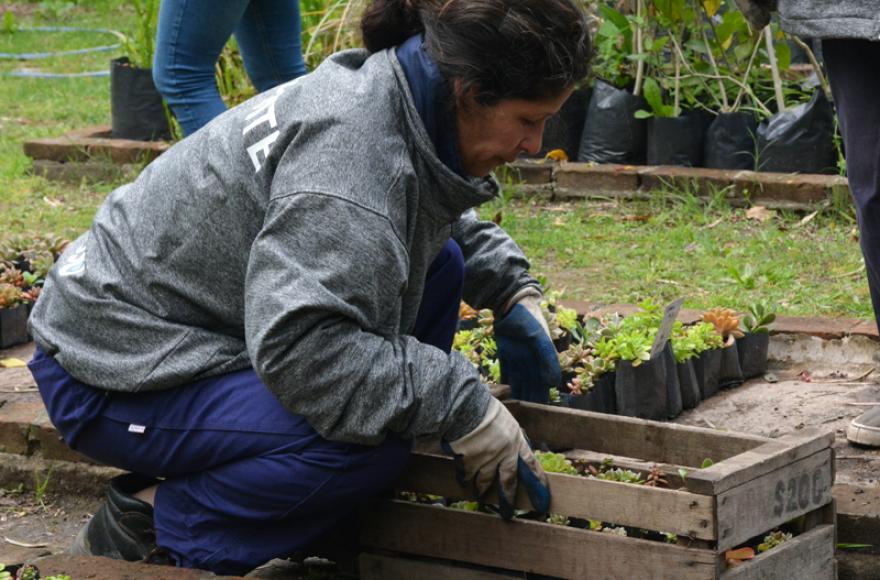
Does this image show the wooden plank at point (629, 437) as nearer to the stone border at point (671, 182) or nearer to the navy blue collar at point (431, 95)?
the navy blue collar at point (431, 95)

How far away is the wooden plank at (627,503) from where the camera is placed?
2.32 m

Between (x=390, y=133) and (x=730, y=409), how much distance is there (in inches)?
64.0

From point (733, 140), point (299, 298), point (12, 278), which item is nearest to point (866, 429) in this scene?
point (299, 298)

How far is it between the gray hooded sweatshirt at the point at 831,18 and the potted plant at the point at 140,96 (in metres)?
4.39

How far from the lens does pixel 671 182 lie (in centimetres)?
579

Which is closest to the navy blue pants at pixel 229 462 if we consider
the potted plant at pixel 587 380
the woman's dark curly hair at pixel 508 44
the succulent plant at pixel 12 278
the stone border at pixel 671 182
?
the woman's dark curly hair at pixel 508 44

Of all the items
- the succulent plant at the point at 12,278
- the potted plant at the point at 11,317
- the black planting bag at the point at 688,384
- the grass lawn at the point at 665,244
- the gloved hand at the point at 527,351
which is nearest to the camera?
the gloved hand at the point at 527,351

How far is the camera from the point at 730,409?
Answer: 3574 millimetres

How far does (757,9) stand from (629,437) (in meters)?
1.14

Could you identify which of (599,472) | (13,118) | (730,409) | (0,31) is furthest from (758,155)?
(0,31)

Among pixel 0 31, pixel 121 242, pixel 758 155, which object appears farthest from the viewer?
pixel 0 31

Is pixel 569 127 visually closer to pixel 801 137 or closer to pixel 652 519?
pixel 801 137

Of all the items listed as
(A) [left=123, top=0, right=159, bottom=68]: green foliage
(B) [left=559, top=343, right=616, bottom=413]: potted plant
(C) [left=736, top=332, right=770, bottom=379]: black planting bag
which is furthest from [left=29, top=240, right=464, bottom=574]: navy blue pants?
(A) [left=123, top=0, right=159, bottom=68]: green foliage

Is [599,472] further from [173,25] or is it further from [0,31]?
[0,31]
